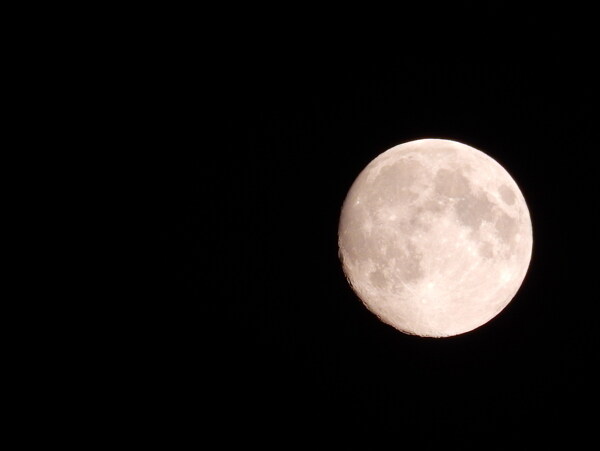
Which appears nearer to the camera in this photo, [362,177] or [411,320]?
[411,320]

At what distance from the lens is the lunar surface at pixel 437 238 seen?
336 cm

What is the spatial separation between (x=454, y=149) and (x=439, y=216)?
Answer: 726mm

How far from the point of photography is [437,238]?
10.9 ft

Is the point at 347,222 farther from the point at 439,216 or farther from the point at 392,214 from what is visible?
the point at 439,216

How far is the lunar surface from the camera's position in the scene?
336 cm

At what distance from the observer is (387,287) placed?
3600 millimetres

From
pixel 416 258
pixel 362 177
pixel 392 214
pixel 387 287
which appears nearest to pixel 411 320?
pixel 387 287

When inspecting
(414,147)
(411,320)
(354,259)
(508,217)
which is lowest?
(411,320)

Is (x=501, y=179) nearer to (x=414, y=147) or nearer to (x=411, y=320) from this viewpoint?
(x=414, y=147)

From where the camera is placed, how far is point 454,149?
3.77 m

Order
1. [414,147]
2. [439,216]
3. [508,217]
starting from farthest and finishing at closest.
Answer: [414,147]
[508,217]
[439,216]

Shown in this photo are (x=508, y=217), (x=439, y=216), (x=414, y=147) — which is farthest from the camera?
(x=414, y=147)

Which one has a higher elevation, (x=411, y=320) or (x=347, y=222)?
(x=347, y=222)

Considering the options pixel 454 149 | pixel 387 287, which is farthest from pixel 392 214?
pixel 454 149
